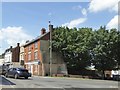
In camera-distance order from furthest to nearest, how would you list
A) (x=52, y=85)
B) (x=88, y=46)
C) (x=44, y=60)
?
(x=44, y=60) → (x=88, y=46) → (x=52, y=85)

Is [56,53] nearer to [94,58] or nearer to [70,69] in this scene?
[70,69]

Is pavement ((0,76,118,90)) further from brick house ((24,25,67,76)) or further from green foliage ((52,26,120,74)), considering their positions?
brick house ((24,25,67,76))

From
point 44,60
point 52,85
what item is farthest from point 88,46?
point 52,85

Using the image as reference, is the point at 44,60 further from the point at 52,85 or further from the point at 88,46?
the point at 52,85

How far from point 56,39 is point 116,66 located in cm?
1389

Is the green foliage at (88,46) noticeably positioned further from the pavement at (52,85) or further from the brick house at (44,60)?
the pavement at (52,85)

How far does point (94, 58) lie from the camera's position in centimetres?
5456

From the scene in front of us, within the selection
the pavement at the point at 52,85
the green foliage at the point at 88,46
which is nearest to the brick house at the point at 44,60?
the green foliage at the point at 88,46

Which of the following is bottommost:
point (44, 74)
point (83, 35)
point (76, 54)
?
point (44, 74)

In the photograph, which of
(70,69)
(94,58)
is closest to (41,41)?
(70,69)

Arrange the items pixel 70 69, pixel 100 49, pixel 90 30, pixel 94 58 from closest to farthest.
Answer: pixel 100 49, pixel 94 58, pixel 90 30, pixel 70 69

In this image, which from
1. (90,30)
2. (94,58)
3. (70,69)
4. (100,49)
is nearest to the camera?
(100,49)

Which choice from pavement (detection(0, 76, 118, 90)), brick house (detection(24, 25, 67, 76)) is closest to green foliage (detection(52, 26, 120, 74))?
brick house (detection(24, 25, 67, 76))

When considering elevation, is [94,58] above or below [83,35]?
below
